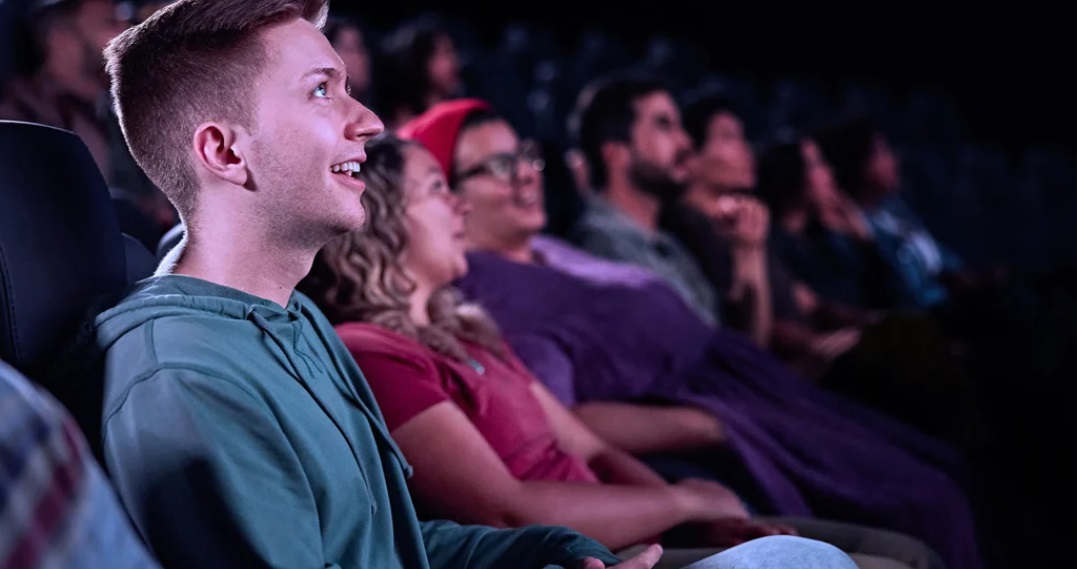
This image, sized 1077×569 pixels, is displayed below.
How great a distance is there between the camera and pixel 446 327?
4.38 ft

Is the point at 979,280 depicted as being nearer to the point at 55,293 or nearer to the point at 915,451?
the point at 915,451

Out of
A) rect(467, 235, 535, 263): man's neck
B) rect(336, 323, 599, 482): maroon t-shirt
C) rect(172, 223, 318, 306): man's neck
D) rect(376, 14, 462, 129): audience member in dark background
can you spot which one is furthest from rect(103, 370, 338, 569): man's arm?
rect(376, 14, 462, 129): audience member in dark background

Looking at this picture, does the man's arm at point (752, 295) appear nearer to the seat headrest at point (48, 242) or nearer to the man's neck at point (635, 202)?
the man's neck at point (635, 202)

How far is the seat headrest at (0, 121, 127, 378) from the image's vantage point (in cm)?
88

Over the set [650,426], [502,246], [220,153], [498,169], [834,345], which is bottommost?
[834,345]

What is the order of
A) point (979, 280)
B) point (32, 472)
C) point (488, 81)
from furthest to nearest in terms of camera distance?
point (488, 81) < point (979, 280) < point (32, 472)

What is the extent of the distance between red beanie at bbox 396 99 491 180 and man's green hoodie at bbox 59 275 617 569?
2.96 feet

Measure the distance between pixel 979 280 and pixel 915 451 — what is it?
4.19 feet

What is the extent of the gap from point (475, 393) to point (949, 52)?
5296 mm

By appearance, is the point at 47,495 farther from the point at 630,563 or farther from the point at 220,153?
the point at 630,563

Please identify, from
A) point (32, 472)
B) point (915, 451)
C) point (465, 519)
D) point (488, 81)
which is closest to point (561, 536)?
point (465, 519)

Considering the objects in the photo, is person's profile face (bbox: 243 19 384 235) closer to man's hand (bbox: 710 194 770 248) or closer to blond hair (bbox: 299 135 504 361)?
blond hair (bbox: 299 135 504 361)

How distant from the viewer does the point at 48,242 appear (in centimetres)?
92

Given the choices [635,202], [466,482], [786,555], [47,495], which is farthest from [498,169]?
[47,495]
